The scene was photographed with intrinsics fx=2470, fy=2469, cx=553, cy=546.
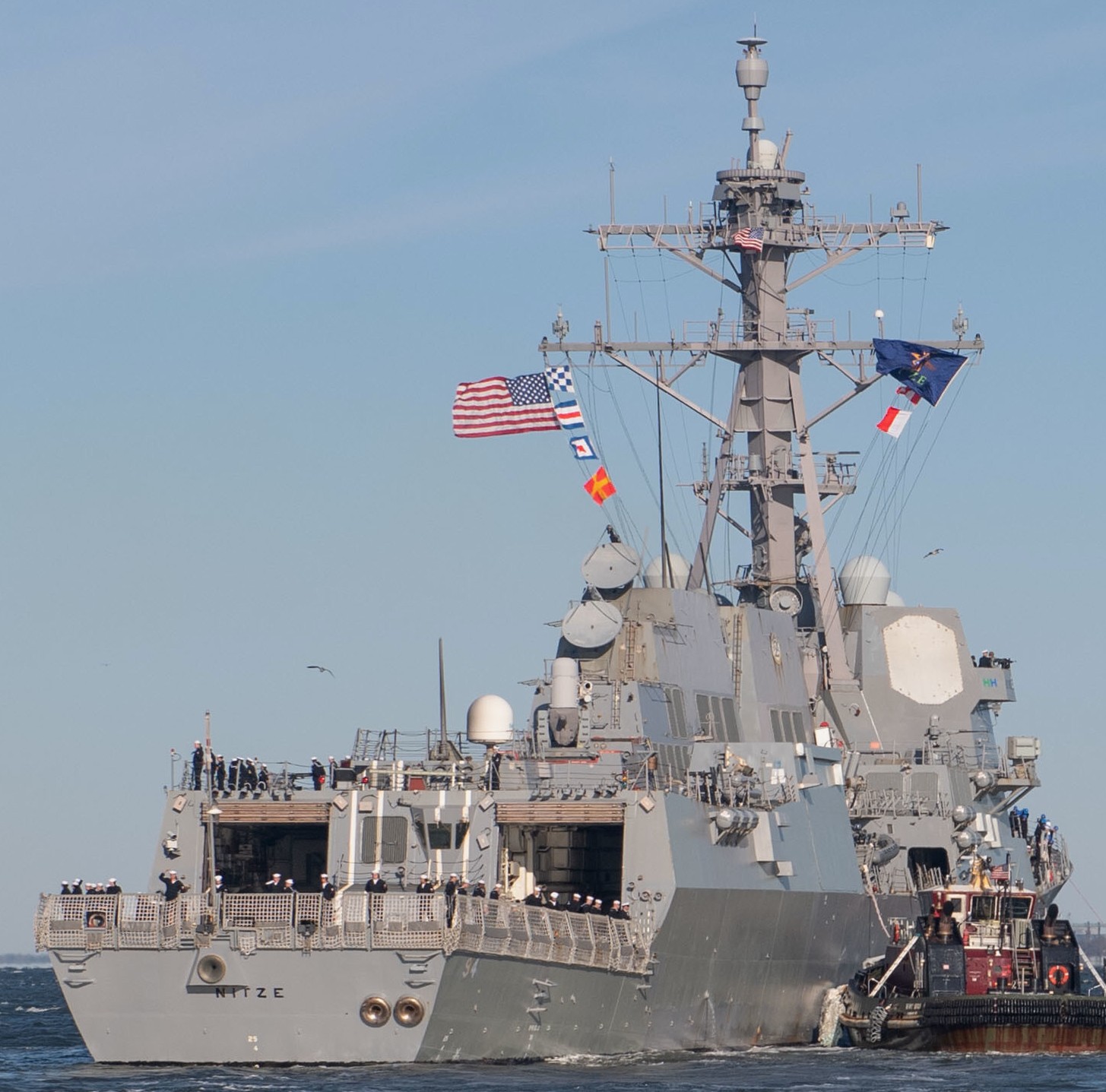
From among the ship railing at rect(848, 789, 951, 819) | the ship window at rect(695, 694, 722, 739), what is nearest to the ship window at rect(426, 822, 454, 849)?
the ship window at rect(695, 694, 722, 739)

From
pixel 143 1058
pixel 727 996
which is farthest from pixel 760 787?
pixel 143 1058

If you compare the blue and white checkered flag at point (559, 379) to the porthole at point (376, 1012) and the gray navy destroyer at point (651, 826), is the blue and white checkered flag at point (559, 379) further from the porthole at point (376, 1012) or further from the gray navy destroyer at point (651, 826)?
the porthole at point (376, 1012)

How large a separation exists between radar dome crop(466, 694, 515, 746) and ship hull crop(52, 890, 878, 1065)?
4167mm

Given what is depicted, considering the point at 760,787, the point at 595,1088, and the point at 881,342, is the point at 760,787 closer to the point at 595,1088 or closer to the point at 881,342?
the point at 595,1088

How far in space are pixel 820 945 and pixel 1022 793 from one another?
9.87 meters

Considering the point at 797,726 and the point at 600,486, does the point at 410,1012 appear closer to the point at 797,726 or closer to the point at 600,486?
the point at 600,486

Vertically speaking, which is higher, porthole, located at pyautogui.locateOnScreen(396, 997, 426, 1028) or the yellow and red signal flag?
the yellow and red signal flag

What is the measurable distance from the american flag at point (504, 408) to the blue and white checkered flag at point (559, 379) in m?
0.13

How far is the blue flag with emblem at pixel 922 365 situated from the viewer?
140 ft

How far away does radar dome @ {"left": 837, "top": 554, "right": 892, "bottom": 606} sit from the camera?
47.1 metres

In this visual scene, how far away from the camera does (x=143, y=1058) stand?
30.7 m

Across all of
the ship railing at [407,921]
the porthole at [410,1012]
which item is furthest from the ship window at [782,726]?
the porthole at [410,1012]

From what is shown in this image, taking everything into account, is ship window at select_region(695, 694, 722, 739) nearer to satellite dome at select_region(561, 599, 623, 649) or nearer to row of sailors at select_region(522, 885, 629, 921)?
satellite dome at select_region(561, 599, 623, 649)

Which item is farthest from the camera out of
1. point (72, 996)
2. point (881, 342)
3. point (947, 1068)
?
point (881, 342)
